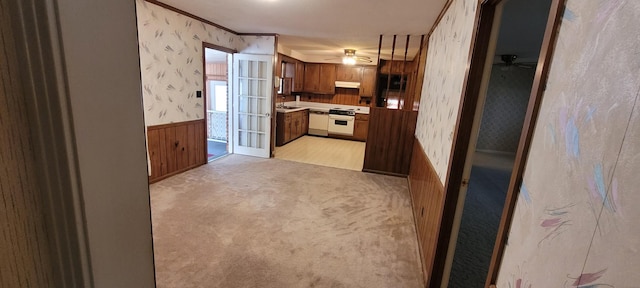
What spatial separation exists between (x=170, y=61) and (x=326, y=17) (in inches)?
84.2

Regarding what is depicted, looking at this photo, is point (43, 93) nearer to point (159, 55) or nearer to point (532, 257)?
point (532, 257)

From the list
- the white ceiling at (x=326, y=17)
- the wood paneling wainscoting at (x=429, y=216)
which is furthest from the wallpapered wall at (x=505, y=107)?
the wood paneling wainscoting at (x=429, y=216)

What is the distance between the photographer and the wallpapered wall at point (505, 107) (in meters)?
6.39

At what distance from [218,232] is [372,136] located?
9.46 feet

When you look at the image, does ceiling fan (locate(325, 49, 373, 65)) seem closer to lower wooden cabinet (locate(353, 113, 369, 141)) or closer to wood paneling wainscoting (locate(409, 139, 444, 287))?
lower wooden cabinet (locate(353, 113, 369, 141))

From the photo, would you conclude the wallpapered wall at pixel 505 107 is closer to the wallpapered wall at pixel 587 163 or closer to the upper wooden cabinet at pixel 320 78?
the upper wooden cabinet at pixel 320 78

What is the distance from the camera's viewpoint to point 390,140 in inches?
173

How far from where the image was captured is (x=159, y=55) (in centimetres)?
335

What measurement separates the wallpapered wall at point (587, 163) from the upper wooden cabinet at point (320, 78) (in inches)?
281

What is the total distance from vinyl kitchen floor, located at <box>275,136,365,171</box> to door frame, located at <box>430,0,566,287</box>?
9.71ft

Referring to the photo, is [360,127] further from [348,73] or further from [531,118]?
[531,118]

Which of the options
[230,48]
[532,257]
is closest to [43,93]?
[532,257]

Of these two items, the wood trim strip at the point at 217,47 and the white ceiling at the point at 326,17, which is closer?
the white ceiling at the point at 326,17

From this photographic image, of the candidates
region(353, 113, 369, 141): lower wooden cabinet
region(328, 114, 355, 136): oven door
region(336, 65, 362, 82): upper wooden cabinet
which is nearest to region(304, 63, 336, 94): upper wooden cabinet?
region(336, 65, 362, 82): upper wooden cabinet
